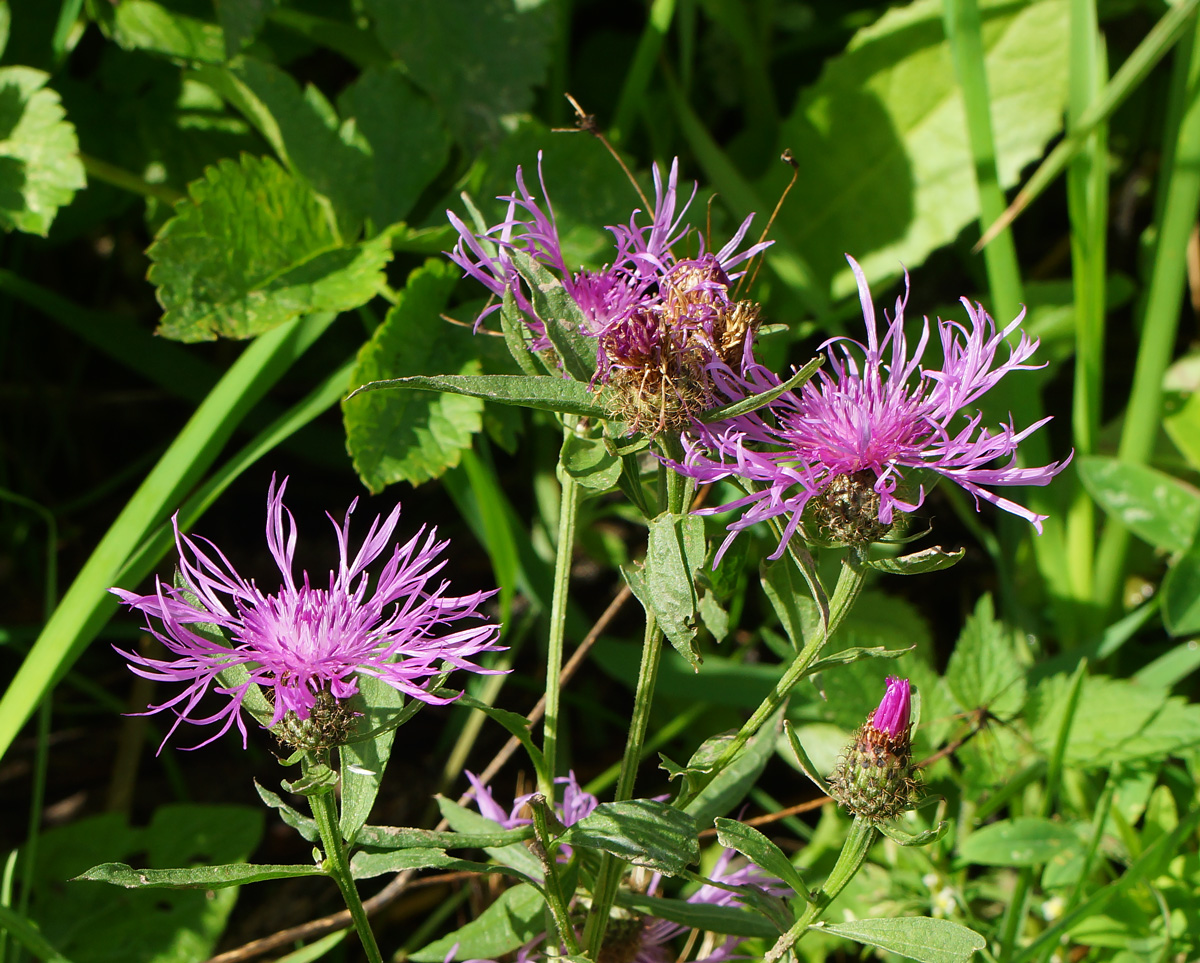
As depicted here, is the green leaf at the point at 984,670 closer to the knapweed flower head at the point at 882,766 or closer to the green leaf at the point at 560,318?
the knapweed flower head at the point at 882,766

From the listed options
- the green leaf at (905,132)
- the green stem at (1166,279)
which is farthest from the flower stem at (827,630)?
the green leaf at (905,132)

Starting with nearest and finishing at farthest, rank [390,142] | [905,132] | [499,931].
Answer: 1. [499,931]
2. [390,142]
3. [905,132]

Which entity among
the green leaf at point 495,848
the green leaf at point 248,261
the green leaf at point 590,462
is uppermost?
the green leaf at point 248,261

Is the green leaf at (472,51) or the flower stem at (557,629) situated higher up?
the green leaf at (472,51)

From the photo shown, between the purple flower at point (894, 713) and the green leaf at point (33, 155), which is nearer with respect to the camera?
the purple flower at point (894, 713)

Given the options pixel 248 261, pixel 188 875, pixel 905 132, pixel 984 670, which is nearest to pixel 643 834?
pixel 188 875

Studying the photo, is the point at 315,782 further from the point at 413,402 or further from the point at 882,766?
the point at 413,402

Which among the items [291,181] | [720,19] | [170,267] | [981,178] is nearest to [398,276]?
[291,181]
